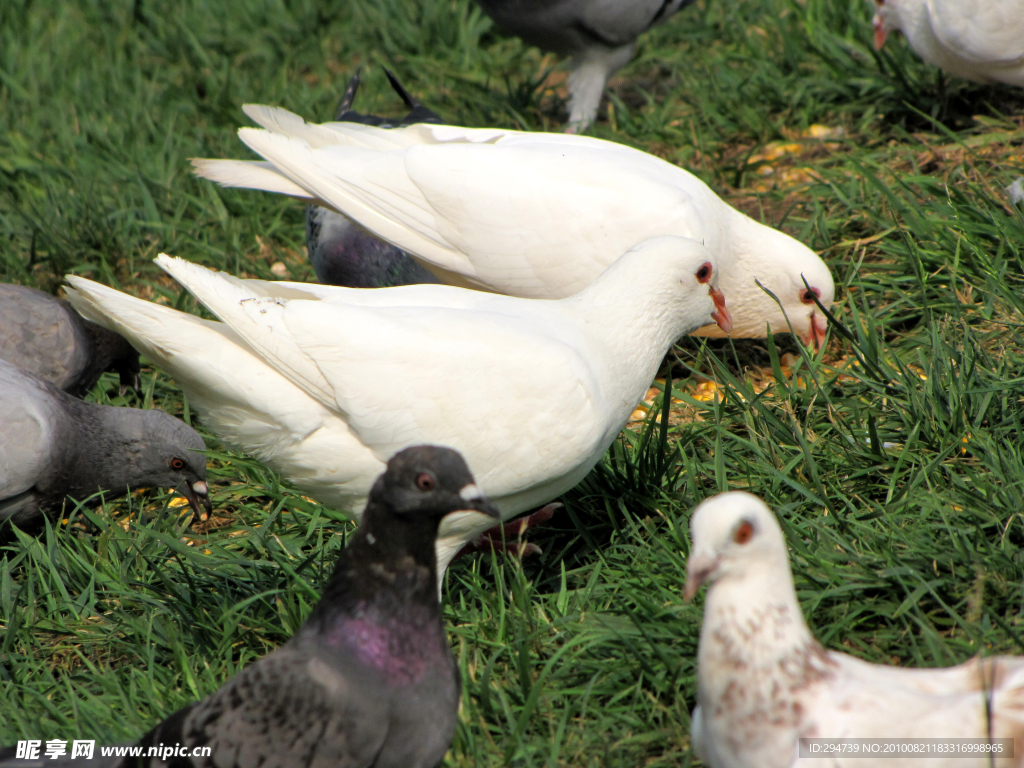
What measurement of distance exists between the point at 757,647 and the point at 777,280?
2160 mm

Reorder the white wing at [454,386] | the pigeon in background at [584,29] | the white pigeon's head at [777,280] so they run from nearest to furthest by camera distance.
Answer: the white wing at [454,386] < the white pigeon's head at [777,280] < the pigeon in background at [584,29]

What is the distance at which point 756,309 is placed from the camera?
387 centimetres

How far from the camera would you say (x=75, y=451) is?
380 centimetres

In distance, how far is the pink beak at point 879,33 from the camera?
4.73 m

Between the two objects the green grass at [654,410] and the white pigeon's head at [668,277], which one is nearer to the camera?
the green grass at [654,410]

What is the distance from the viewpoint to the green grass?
7.86ft

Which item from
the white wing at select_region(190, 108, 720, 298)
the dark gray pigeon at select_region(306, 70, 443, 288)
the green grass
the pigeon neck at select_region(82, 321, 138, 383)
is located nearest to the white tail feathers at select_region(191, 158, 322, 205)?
the white wing at select_region(190, 108, 720, 298)

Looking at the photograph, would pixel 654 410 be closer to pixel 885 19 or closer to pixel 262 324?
pixel 262 324

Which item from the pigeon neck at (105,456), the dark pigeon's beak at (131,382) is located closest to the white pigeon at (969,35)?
A: the pigeon neck at (105,456)

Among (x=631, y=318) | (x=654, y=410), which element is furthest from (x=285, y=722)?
→ (x=654, y=410)

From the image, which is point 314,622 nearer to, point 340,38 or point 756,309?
point 756,309

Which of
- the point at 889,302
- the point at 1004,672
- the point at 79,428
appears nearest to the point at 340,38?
the point at 79,428

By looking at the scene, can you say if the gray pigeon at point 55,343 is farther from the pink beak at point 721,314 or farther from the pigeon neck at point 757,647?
the pigeon neck at point 757,647

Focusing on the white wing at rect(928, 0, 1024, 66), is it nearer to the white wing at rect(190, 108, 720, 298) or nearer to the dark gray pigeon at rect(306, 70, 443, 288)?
the white wing at rect(190, 108, 720, 298)
